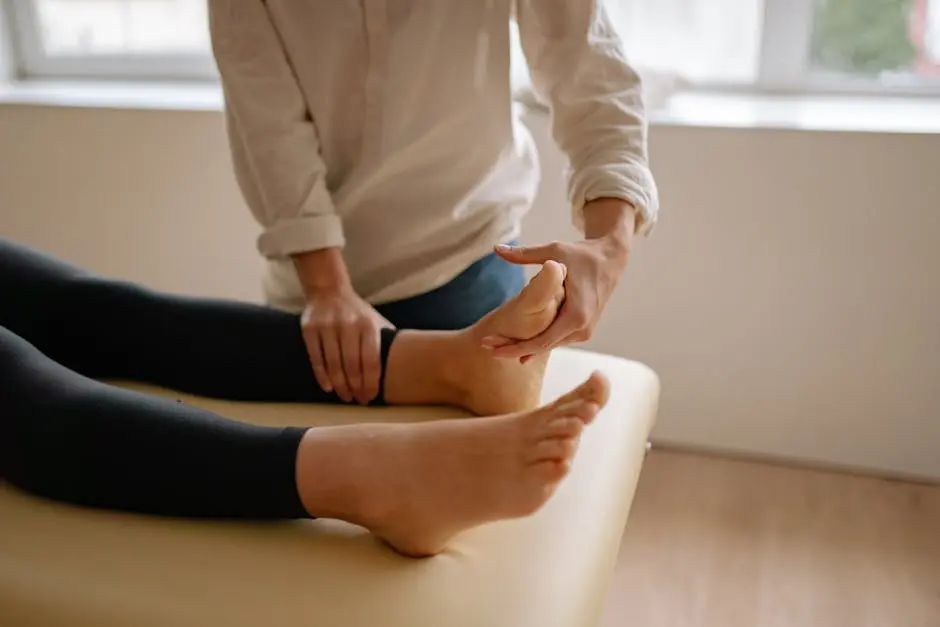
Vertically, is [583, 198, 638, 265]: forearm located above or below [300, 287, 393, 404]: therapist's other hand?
above

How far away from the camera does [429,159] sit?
1.00m

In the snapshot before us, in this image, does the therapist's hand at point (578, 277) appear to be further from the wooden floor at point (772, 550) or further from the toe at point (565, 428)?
the wooden floor at point (772, 550)

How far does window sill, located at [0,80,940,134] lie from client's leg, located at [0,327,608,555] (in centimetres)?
83

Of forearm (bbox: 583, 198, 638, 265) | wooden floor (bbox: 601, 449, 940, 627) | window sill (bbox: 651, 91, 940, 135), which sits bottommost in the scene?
wooden floor (bbox: 601, 449, 940, 627)

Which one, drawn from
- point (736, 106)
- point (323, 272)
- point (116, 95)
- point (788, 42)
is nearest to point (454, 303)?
point (323, 272)

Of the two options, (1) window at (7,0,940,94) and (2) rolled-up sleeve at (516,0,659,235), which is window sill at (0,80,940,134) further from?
(2) rolled-up sleeve at (516,0,659,235)

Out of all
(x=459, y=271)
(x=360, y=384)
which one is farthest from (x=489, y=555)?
(x=459, y=271)

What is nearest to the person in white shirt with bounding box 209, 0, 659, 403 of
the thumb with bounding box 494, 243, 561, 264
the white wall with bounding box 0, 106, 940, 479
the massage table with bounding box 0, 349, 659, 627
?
the thumb with bounding box 494, 243, 561, 264

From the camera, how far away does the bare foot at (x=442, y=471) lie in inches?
27.4

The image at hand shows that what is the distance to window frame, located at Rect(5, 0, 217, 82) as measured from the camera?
1.90m

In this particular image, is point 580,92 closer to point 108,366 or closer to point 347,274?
point 347,274

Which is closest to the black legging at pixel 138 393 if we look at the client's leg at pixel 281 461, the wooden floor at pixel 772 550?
the client's leg at pixel 281 461

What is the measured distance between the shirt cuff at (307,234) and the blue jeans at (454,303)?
10 centimetres

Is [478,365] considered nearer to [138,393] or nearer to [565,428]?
[565,428]
